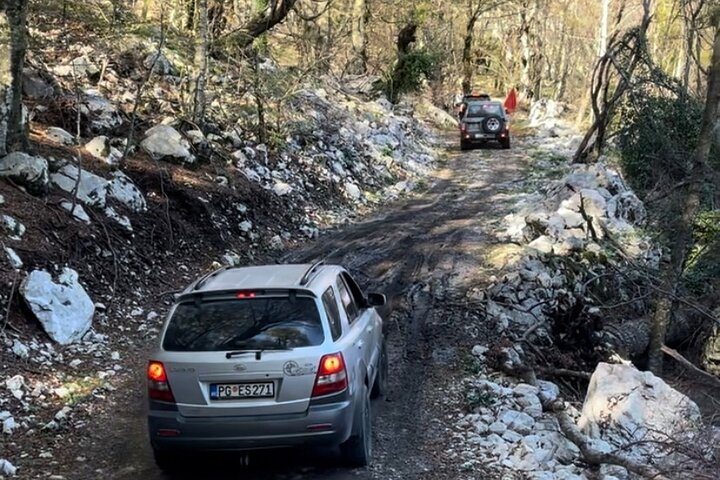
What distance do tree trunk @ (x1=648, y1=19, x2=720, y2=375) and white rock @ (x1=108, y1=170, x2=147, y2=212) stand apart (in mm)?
9153

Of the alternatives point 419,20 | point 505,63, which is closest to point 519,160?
point 419,20

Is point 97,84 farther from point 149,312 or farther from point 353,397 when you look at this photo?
point 353,397

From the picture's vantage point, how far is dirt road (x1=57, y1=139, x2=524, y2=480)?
20.3 feet

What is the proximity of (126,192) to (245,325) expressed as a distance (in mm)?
7639

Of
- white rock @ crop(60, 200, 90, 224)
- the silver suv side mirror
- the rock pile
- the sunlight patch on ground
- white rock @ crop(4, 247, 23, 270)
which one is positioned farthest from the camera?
the sunlight patch on ground

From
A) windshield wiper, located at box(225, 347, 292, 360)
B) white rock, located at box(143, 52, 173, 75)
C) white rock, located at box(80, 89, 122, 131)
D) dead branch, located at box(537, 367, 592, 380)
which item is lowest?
dead branch, located at box(537, 367, 592, 380)

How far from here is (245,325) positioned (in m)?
5.43

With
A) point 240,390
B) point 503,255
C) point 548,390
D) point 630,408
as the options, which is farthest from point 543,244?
point 240,390

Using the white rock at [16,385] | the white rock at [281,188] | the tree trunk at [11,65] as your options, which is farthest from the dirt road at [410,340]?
the tree trunk at [11,65]

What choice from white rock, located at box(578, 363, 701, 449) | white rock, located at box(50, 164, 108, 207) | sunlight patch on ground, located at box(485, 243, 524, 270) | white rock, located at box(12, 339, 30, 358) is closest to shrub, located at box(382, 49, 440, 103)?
sunlight patch on ground, located at box(485, 243, 524, 270)

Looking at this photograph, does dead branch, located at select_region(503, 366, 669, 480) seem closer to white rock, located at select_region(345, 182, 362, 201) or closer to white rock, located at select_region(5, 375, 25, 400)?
white rock, located at select_region(5, 375, 25, 400)

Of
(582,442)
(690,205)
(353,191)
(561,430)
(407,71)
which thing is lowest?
(561,430)

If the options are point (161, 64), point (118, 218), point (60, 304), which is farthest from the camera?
point (161, 64)

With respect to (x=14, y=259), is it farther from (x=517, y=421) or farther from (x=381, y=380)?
(x=517, y=421)
